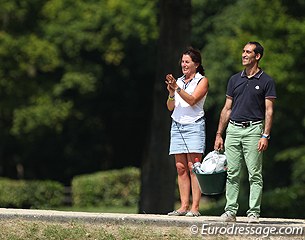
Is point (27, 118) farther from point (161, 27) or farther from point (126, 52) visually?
point (161, 27)

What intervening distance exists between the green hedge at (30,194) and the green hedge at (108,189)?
212 centimetres

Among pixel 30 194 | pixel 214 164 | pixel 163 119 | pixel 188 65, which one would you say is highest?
pixel 188 65

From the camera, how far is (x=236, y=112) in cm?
1196

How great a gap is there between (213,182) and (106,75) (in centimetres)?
3910

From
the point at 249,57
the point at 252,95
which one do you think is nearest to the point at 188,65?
the point at 249,57

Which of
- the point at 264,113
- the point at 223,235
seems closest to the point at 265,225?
the point at 223,235

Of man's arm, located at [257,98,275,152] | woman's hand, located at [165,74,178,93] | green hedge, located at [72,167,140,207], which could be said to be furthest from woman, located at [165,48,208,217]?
green hedge, located at [72,167,140,207]

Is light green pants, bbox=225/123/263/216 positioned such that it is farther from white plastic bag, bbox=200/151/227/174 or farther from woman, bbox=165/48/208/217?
woman, bbox=165/48/208/217

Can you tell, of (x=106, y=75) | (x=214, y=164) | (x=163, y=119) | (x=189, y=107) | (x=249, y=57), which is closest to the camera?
(x=249, y=57)

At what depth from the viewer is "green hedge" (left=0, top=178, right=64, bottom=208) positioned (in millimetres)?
35281

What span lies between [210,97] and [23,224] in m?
Answer: 33.7

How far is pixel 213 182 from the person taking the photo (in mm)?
12172

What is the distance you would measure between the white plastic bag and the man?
105 mm

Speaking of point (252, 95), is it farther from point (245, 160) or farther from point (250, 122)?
point (245, 160)
